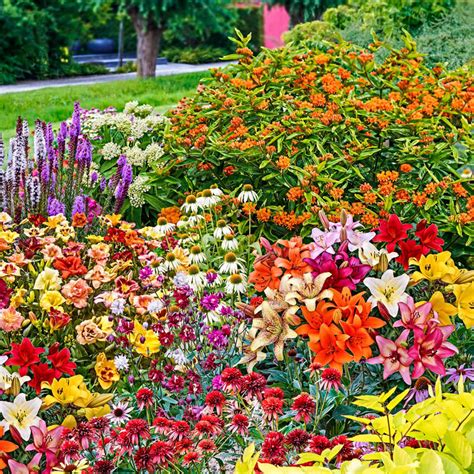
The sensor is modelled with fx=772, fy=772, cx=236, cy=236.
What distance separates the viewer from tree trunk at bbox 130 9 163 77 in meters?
16.7

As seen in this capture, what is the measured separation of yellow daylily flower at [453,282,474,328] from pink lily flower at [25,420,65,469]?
1.29 meters

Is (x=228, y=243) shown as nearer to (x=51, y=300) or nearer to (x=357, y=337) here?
(x=51, y=300)

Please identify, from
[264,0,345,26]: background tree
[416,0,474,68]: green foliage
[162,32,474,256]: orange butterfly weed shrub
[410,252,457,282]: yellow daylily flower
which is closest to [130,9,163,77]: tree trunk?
[264,0,345,26]: background tree

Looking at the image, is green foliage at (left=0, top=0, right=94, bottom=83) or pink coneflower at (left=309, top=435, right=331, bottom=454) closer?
pink coneflower at (left=309, top=435, right=331, bottom=454)

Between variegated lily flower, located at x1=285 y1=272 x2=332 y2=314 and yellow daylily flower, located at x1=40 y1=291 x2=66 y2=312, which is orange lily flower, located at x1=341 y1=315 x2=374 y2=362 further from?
yellow daylily flower, located at x1=40 y1=291 x2=66 y2=312

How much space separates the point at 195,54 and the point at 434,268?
76.2 feet

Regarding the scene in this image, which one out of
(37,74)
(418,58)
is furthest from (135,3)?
(418,58)

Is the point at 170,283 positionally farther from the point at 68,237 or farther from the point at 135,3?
the point at 135,3

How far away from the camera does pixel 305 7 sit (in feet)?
63.9

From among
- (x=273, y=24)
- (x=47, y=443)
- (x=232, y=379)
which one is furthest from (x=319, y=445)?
(x=273, y=24)

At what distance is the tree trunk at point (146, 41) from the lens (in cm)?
1667

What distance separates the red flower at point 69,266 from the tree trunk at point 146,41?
14.4 m

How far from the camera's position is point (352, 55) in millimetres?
4641

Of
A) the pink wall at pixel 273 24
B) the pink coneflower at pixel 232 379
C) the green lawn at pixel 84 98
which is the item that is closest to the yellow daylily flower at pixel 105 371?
the pink coneflower at pixel 232 379
